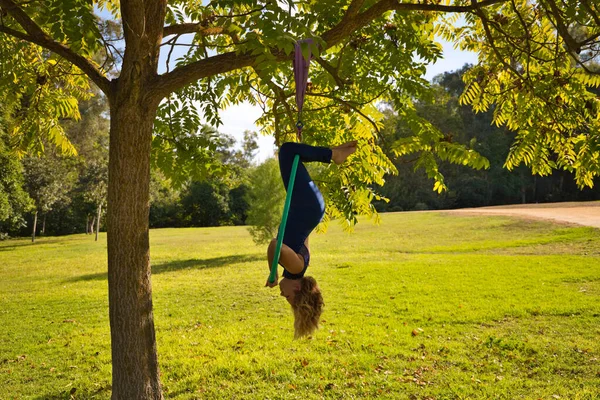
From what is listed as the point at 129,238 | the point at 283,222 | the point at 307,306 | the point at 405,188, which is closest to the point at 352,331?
the point at 307,306

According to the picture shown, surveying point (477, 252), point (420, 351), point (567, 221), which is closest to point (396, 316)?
point (420, 351)

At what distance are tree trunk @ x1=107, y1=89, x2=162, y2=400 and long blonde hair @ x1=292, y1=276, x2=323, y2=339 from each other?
1.72 meters

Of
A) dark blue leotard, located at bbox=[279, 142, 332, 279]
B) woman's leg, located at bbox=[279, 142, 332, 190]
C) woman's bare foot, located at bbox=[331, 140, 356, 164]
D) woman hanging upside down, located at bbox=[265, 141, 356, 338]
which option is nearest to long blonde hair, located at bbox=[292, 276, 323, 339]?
woman hanging upside down, located at bbox=[265, 141, 356, 338]

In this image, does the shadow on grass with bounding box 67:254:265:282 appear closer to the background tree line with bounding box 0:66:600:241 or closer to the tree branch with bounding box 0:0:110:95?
the tree branch with bounding box 0:0:110:95

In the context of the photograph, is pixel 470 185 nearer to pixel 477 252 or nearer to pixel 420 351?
pixel 477 252

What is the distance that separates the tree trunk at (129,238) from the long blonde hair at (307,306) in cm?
172

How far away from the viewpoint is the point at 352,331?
8805 millimetres

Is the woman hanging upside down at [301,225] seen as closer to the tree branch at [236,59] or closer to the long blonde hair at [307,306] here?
the long blonde hair at [307,306]

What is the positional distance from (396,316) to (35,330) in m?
7.57

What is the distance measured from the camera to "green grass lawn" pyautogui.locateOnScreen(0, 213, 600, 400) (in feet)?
20.8

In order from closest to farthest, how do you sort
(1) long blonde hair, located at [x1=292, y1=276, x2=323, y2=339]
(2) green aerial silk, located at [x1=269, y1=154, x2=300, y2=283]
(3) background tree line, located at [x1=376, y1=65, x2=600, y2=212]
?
(2) green aerial silk, located at [x1=269, y1=154, x2=300, y2=283]
(1) long blonde hair, located at [x1=292, y1=276, x2=323, y2=339]
(3) background tree line, located at [x1=376, y1=65, x2=600, y2=212]

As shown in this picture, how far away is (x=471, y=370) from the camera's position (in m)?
6.77

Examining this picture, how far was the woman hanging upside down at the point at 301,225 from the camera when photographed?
3.88 metres

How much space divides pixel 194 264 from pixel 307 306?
1732cm
